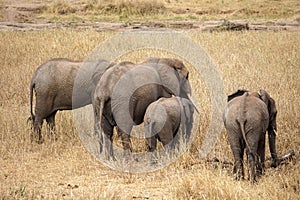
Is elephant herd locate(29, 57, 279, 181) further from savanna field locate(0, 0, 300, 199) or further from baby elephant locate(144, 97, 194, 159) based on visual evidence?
savanna field locate(0, 0, 300, 199)

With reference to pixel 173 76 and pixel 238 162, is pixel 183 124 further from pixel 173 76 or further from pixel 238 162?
pixel 238 162

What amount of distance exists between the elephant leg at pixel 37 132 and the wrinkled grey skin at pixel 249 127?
307 cm

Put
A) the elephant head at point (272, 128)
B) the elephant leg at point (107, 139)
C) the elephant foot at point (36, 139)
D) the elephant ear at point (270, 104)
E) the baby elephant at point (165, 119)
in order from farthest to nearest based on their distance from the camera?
the elephant foot at point (36, 139) < the elephant leg at point (107, 139) < the baby elephant at point (165, 119) < the elephant head at point (272, 128) < the elephant ear at point (270, 104)

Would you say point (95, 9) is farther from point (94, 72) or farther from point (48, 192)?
point (48, 192)

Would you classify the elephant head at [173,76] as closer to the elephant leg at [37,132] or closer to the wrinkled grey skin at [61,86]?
the wrinkled grey skin at [61,86]

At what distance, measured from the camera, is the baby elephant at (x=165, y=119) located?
707 centimetres

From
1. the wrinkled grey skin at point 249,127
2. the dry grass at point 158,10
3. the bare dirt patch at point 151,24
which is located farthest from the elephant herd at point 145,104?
the dry grass at point 158,10

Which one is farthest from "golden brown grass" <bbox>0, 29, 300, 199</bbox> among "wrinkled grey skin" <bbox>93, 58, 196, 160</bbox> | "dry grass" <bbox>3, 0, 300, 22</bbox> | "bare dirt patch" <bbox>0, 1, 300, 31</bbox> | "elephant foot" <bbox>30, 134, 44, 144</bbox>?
"dry grass" <bbox>3, 0, 300, 22</bbox>

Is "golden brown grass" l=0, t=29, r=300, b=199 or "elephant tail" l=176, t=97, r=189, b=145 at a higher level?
"elephant tail" l=176, t=97, r=189, b=145

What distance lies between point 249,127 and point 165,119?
1.29 metres

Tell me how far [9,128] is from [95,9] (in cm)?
2366

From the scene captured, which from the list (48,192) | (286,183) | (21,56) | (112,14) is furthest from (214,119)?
(112,14)

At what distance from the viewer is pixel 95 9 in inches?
1246

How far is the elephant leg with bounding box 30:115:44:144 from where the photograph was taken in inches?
328
